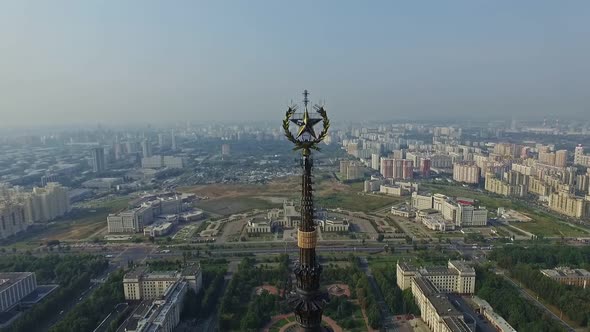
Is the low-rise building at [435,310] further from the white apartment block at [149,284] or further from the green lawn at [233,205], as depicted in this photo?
the green lawn at [233,205]

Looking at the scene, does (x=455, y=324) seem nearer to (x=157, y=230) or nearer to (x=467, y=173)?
(x=157, y=230)

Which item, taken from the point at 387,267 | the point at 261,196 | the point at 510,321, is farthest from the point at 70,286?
the point at 261,196

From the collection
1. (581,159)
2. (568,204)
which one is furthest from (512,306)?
(581,159)

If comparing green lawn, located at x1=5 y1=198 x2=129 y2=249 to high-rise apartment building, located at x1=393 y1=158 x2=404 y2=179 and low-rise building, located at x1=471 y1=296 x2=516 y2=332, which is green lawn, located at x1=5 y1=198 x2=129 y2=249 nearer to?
low-rise building, located at x1=471 y1=296 x2=516 y2=332

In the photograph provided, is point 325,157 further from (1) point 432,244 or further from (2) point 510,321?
(2) point 510,321

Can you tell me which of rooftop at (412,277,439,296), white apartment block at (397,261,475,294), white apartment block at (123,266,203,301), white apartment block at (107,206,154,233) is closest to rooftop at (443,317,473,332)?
rooftop at (412,277,439,296)
